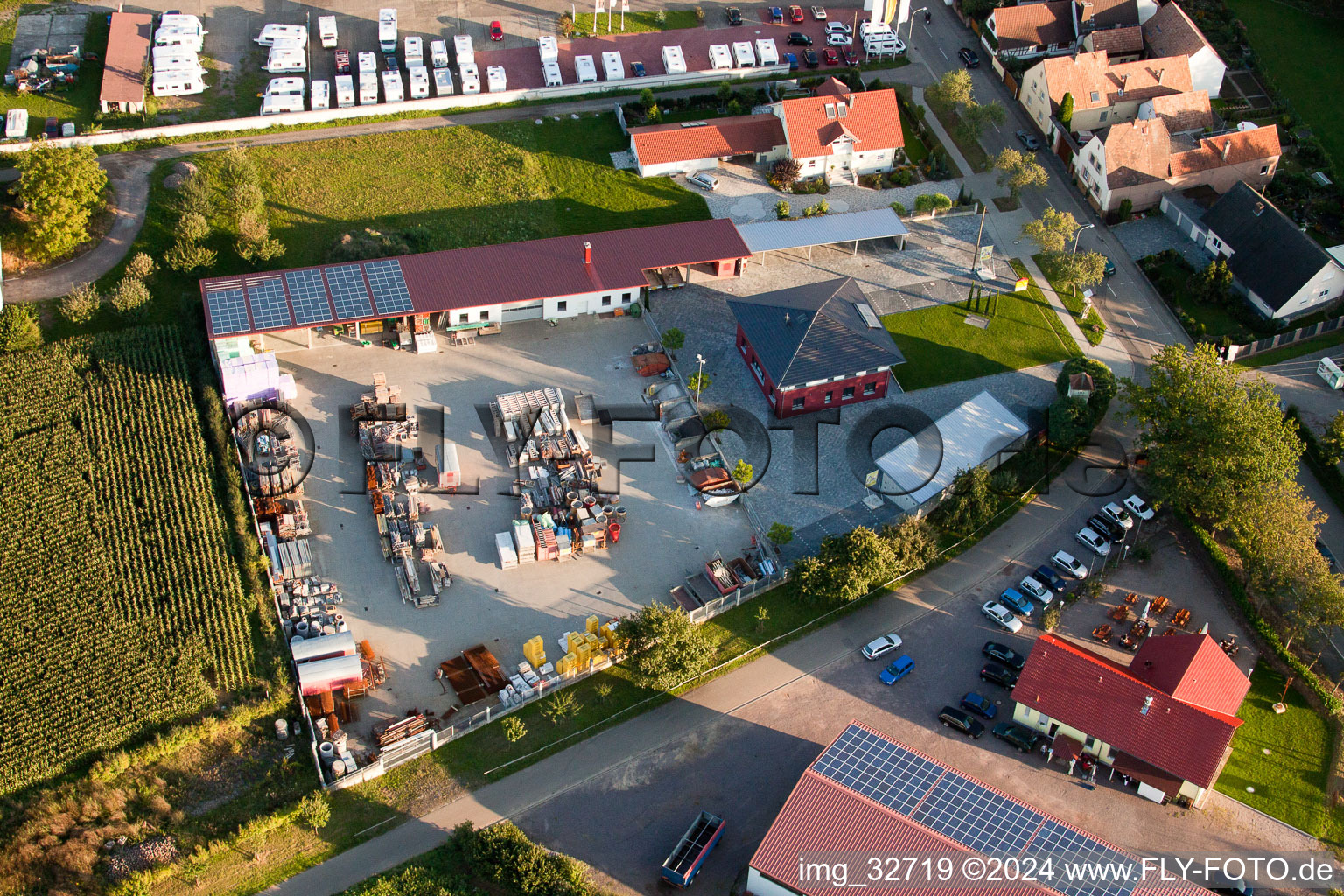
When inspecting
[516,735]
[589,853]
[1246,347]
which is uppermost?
[1246,347]

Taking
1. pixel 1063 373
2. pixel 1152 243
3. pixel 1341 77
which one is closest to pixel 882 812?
pixel 1063 373

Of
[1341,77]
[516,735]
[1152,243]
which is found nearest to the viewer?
[516,735]

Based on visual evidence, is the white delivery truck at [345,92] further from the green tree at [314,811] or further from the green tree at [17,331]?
the green tree at [314,811]

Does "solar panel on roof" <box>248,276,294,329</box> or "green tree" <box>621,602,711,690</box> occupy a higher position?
"solar panel on roof" <box>248,276,294,329</box>

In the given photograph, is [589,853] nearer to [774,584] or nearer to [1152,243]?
[774,584]

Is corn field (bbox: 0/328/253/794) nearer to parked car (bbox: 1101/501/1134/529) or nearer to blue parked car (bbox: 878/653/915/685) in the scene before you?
blue parked car (bbox: 878/653/915/685)

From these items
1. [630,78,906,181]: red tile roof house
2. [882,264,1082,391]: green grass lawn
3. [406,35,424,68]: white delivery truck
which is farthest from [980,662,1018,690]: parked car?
[406,35,424,68]: white delivery truck

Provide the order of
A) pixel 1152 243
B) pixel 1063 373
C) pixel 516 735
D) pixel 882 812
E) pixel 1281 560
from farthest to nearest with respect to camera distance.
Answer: pixel 1152 243 < pixel 1063 373 < pixel 1281 560 < pixel 516 735 < pixel 882 812
